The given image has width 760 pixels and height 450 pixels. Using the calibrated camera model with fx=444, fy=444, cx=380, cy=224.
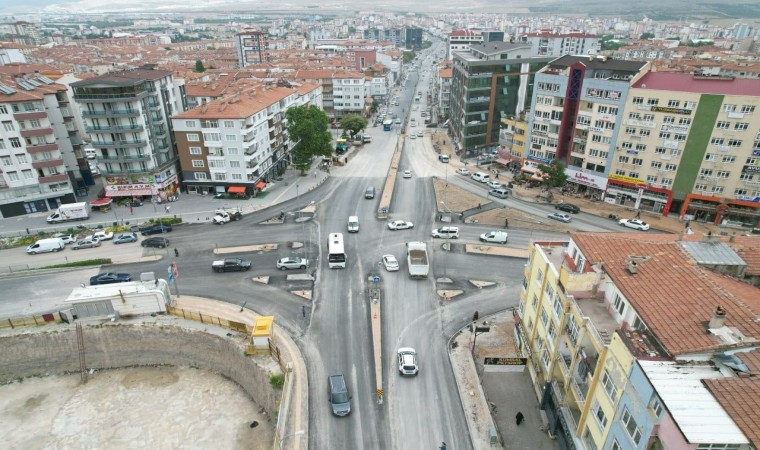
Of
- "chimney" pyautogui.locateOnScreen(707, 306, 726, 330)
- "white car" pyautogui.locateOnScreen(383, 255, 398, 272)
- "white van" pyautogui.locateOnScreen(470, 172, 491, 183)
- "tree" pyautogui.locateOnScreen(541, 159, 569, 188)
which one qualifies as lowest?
"white van" pyautogui.locateOnScreen(470, 172, 491, 183)

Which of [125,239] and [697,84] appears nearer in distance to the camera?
[125,239]

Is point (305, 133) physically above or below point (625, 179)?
above

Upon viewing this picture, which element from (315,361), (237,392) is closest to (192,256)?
(237,392)

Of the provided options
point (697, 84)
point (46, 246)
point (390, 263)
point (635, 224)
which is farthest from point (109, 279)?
point (697, 84)

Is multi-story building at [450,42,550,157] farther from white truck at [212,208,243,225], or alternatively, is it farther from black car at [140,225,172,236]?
black car at [140,225,172,236]

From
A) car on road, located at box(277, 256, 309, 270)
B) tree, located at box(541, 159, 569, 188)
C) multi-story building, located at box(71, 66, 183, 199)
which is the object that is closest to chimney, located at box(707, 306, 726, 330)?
car on road, located at box(277, 256, 309, 270)

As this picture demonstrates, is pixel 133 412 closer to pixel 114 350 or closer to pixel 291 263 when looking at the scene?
pixel 114 350

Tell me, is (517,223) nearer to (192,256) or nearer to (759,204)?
(759,204)
